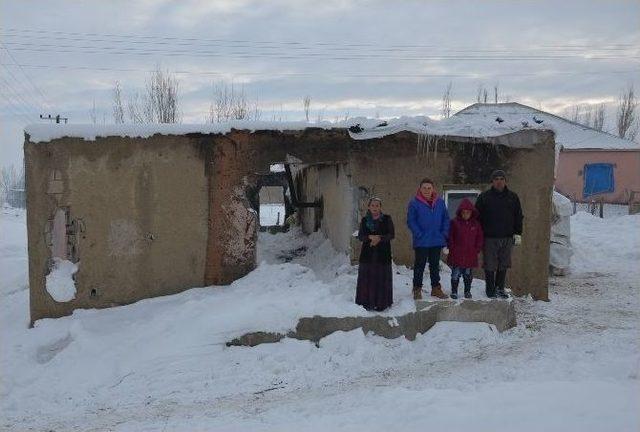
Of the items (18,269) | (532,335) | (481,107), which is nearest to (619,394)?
(532,335)

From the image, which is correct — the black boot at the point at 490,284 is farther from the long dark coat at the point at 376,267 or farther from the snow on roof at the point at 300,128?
the snow on roof at the point at 300,128

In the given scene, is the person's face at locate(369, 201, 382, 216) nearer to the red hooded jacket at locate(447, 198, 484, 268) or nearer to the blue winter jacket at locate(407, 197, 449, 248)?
the blue winter jacket at locate(407, 197, 449, 248)

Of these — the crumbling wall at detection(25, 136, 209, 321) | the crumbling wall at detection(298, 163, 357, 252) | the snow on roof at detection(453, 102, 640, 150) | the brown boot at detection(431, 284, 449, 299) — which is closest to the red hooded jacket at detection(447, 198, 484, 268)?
the brown boot at detection(431, 284, 449, 299)

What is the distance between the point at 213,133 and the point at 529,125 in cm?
494

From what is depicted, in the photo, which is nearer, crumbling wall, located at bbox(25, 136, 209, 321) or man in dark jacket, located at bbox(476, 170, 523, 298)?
man in dark jacket, located at bbox(476, 170, 523, 298)

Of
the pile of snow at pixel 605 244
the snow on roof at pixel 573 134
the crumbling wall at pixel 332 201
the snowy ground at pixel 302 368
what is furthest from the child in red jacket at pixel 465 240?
the snow on roof at pixel 573 134

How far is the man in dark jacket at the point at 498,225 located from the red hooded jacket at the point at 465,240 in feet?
0.82

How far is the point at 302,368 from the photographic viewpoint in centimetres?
612

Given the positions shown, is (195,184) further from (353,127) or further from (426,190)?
(426,190)

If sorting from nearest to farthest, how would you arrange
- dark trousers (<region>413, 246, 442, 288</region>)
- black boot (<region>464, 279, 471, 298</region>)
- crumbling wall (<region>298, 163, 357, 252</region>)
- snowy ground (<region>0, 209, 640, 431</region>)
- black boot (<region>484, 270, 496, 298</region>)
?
snowy ground (<region>0, 209, 640, 431</region>) < dark trousers (<region>413, 246, 442, 288</region>) < black boot (<region>464, 279, 471, 298</region>) < black boot (<region>484, 270, 496, 298</region>) < crumbling wall (<region>298, 163, 357, 252</region>)

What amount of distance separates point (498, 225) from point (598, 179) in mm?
22620

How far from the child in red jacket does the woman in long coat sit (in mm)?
1005

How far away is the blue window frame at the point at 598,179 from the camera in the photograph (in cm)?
2673

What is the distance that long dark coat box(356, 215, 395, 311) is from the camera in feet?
22.1
